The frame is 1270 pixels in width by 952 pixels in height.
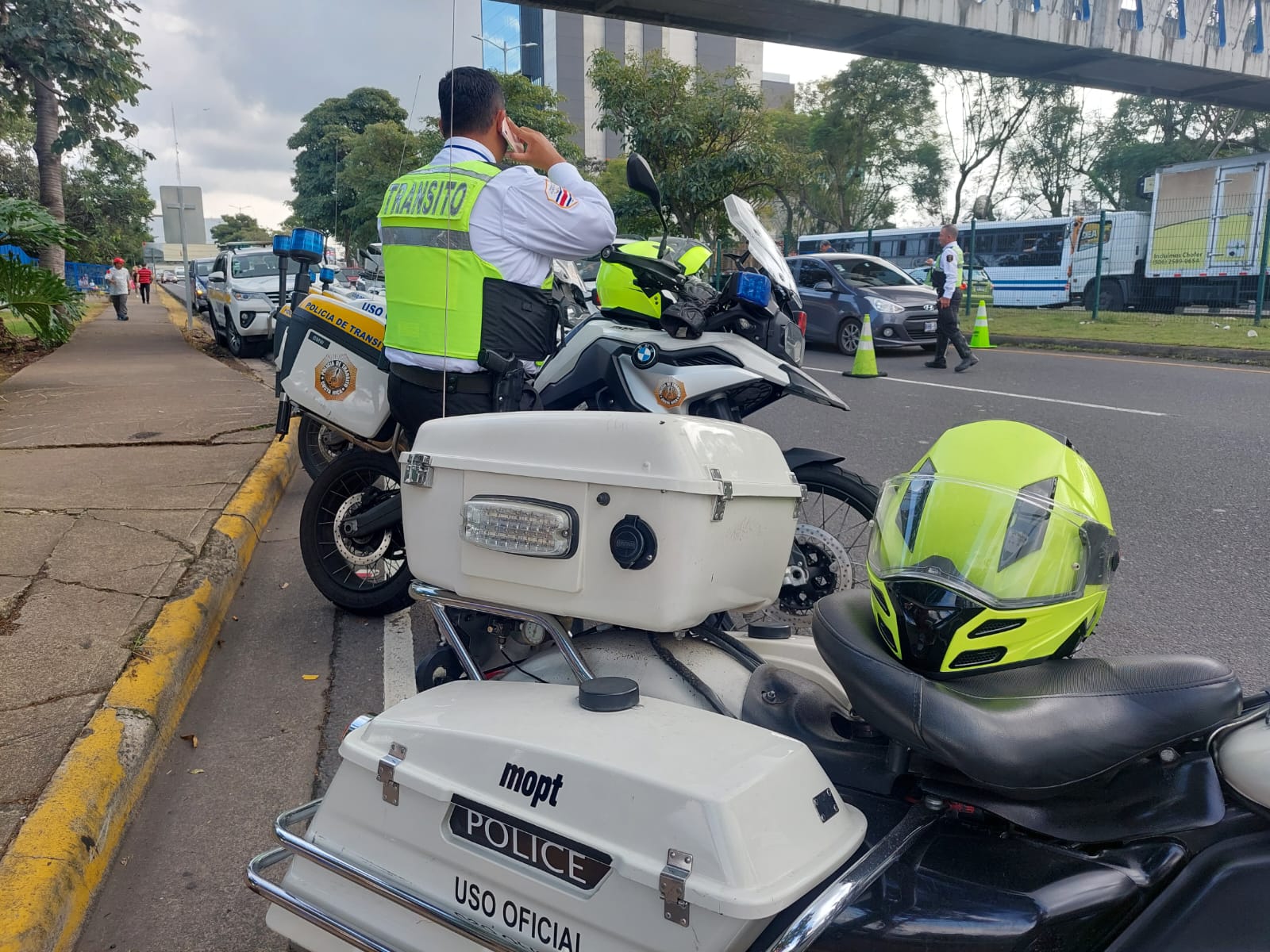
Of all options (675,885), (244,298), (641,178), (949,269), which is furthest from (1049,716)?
(244,298)

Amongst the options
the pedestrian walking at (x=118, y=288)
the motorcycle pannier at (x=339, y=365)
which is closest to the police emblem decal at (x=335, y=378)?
the motorcycle pannier at (x=339, y=365)

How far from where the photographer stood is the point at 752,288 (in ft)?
12.1

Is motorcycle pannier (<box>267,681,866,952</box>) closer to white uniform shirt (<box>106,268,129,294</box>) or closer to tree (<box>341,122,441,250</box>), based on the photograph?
tree (<box>341,122,441,250</box>)

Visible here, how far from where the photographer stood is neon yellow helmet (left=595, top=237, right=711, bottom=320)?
3951 mm

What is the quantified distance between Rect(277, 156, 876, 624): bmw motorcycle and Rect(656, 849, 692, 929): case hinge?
2.01 m

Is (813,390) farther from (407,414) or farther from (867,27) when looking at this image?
(867,27)

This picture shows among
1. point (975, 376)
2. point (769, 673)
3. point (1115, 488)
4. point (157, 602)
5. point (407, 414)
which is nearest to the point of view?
point (769, 673)

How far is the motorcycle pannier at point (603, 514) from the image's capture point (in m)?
1.95

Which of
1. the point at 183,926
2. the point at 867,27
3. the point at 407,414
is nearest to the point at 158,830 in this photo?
the point at 183,926

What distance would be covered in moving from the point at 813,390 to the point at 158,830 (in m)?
2.62

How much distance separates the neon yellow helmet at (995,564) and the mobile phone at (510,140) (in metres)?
2.16

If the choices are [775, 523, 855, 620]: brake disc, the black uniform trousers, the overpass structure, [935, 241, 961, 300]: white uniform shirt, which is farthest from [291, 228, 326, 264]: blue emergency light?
the overpass structure

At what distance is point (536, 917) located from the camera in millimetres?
1658

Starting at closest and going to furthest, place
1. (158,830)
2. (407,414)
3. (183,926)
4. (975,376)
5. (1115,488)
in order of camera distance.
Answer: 1. (183,926)
2. (158,830)
3. (407,414)
4. (1115,488)
5. (975,376)
